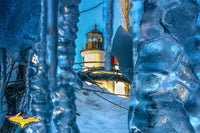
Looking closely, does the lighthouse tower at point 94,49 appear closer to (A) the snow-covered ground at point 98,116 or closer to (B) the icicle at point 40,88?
(A) the snow-covered ground at point 98,116

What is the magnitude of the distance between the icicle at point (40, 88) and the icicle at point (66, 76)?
17 centimetres

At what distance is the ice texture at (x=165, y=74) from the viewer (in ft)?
3.14

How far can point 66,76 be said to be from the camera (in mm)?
1719

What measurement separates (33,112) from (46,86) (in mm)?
268

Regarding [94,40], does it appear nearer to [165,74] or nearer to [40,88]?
[40,88]

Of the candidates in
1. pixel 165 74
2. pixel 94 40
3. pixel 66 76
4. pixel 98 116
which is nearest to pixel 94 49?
pixel 94 40

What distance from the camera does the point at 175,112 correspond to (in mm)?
957

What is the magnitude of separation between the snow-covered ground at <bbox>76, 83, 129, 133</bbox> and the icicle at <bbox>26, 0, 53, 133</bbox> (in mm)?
4488

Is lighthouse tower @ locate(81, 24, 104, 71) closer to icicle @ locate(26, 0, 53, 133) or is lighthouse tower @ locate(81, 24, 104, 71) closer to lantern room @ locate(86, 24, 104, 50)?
lantern room @ locate(86, 24, 104, 50)

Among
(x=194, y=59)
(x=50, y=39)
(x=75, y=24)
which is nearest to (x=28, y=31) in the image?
(x=75, y=24)

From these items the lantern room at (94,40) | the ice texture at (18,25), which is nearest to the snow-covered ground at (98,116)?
the ice texture at (18,25)

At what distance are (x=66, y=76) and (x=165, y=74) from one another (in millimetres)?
921

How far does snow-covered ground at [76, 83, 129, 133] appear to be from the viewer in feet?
22.0

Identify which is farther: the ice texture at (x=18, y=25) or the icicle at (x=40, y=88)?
the ice texture at (x=18, y=25)
